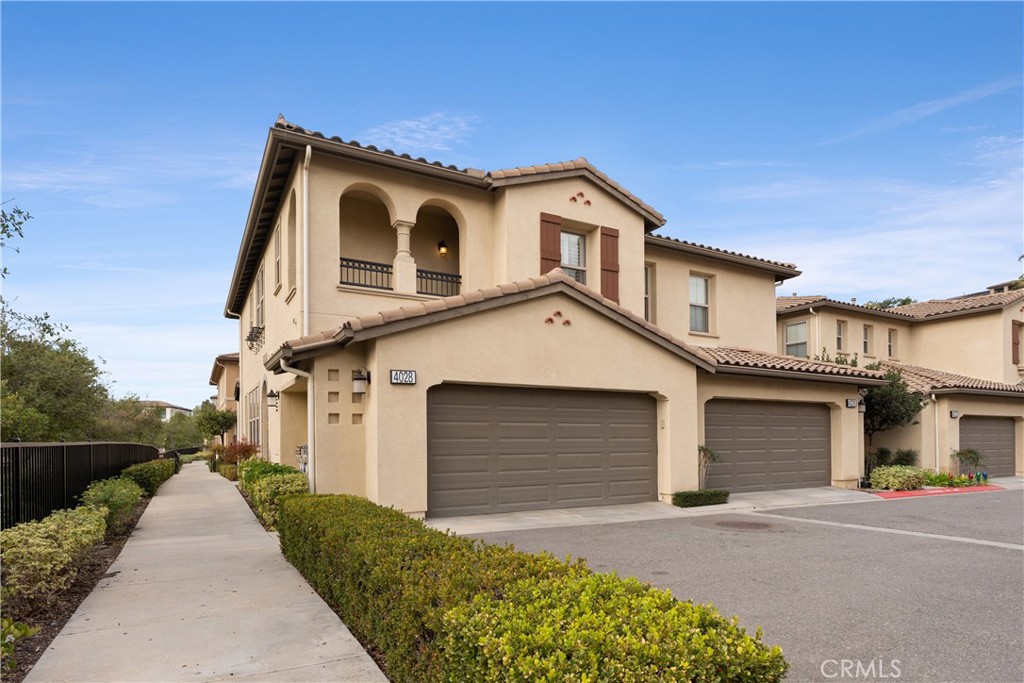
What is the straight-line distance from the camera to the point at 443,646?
3391 millimetres

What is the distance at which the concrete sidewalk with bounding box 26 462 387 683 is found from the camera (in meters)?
4.58

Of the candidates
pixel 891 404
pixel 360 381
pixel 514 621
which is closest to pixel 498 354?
pixel 360 381

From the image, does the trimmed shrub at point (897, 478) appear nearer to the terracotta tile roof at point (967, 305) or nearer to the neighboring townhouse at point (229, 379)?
the terracotta tile roof at point (967, 305)

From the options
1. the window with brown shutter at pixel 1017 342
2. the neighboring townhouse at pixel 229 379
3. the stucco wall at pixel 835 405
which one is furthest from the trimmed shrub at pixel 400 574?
the neighboring townhouse at pixel 229 379

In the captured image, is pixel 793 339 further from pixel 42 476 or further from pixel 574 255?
pixel 42 476

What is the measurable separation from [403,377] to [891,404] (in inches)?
612

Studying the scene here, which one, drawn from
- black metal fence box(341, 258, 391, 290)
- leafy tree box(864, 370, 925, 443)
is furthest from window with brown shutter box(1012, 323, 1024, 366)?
black metal fence box(341, 258, 391, 290)

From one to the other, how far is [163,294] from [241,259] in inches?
139

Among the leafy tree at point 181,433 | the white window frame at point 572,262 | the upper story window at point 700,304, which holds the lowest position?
the leafy tree at point 181,433

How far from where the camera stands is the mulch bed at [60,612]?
4.81 meters

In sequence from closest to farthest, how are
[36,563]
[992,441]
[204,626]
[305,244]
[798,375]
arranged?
1. [204,626]
2. [36,563]
3. [305,244]
4. [798,375]
5. [992,441]

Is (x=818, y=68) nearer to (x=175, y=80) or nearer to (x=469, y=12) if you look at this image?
(x=469, y=12)

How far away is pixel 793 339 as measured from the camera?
24141mm

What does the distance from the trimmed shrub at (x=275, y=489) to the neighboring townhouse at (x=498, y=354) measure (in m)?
0.40
